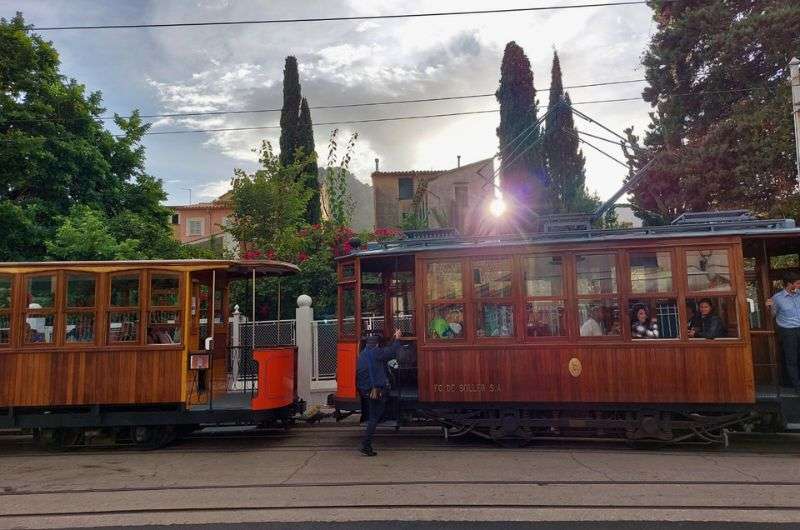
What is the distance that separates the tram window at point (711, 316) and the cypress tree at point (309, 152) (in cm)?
2030

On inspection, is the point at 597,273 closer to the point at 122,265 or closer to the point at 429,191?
the point at 122,265

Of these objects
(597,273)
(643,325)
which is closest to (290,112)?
(597,273)

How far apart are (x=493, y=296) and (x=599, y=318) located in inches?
59.5

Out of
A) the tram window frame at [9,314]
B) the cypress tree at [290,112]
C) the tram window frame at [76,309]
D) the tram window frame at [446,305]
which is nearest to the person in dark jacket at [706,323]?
the tram window frame at [446,305]

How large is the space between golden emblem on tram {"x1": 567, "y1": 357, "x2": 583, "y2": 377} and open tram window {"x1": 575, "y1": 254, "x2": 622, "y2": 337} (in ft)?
1.21

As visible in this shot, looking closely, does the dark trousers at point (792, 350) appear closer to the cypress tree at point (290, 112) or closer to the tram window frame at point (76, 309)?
the tram window frame at point (76, 309)

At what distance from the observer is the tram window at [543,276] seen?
815 centimetres

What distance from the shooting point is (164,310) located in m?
8.56

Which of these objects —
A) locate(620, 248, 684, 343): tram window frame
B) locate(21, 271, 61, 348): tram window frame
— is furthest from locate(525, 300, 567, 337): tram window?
locate(21, 271, 61, 348): tram window frame

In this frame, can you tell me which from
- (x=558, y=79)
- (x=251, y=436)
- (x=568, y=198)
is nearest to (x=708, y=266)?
(x=251, y=436)

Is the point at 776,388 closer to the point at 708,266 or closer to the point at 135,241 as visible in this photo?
the point at 708,266

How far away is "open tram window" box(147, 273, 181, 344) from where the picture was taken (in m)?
8.57

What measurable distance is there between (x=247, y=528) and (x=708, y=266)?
6691mm

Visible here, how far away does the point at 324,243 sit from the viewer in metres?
18.6
